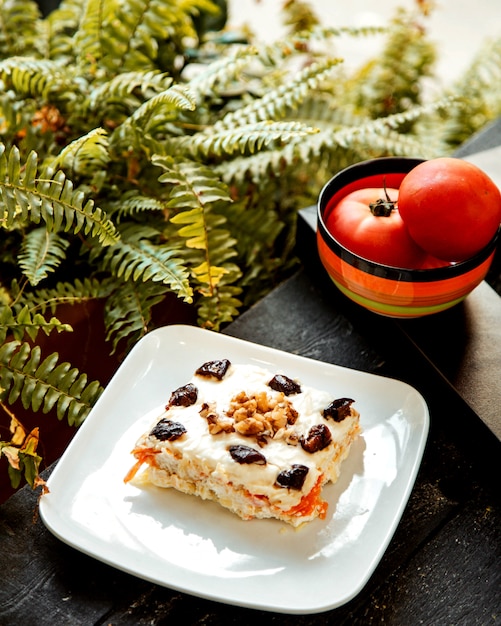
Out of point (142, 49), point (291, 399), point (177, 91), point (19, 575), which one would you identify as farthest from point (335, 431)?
point (142, 49)

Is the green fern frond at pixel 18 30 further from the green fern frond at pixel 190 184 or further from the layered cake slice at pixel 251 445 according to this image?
the layered cake slice at pixel 251 445

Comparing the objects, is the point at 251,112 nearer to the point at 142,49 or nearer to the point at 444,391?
the point at 142,49

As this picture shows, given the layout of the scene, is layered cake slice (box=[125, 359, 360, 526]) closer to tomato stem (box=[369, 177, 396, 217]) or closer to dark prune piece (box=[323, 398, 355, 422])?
dark prune piece (box=[323, 398, 355, 422])

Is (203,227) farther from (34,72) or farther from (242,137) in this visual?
(34,72)

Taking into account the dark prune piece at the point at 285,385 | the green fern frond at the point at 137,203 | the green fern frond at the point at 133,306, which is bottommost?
the green fern frond at the point at 133,306

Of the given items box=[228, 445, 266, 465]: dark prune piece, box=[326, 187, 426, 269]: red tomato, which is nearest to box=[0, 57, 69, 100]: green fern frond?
box=[326, 187, 426, 269]: red tomato

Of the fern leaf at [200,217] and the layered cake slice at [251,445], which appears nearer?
the layered cake slice at [251,445]

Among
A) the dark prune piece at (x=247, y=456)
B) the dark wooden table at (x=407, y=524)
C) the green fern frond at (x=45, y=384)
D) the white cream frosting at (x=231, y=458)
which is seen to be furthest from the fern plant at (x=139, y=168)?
the dark prune piece at (x=247, y=456)
